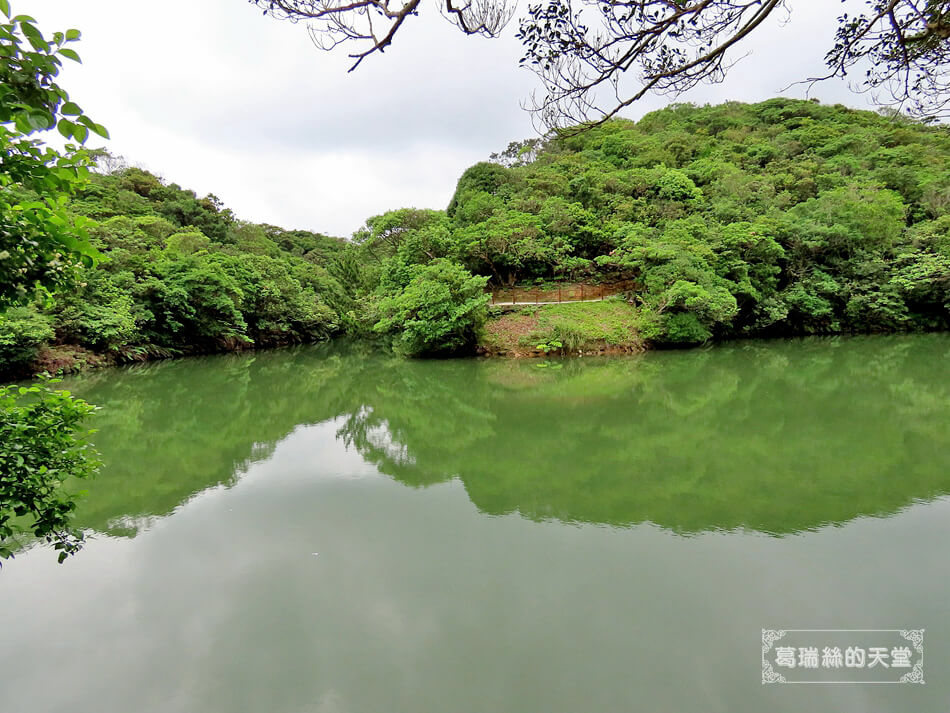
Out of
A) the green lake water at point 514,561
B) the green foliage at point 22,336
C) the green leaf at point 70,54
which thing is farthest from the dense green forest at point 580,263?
the green leaf at point 70,54

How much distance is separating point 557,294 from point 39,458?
A: 14217 millimetres

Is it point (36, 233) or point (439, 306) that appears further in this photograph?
point (439, 306)

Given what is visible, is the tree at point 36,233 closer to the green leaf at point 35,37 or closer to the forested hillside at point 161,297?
the green leaf at point 35,37

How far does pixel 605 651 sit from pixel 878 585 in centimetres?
169

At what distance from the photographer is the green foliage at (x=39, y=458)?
1382 millimetres

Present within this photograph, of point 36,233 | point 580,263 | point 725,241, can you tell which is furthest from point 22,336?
point 725,241

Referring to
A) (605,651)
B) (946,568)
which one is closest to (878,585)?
(946,568)

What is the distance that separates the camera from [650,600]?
253 cm

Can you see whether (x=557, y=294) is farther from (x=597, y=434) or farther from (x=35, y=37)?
(x=35, y=37)

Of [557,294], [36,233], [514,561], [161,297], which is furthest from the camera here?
[557,294]

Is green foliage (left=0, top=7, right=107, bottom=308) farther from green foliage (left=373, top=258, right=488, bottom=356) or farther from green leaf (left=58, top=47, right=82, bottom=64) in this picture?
A: green foliage (left=373, top=258, right=488, bottom=356)

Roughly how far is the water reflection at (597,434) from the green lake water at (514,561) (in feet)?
0.14

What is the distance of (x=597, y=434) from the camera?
221 inches

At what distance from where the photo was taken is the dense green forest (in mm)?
12070
